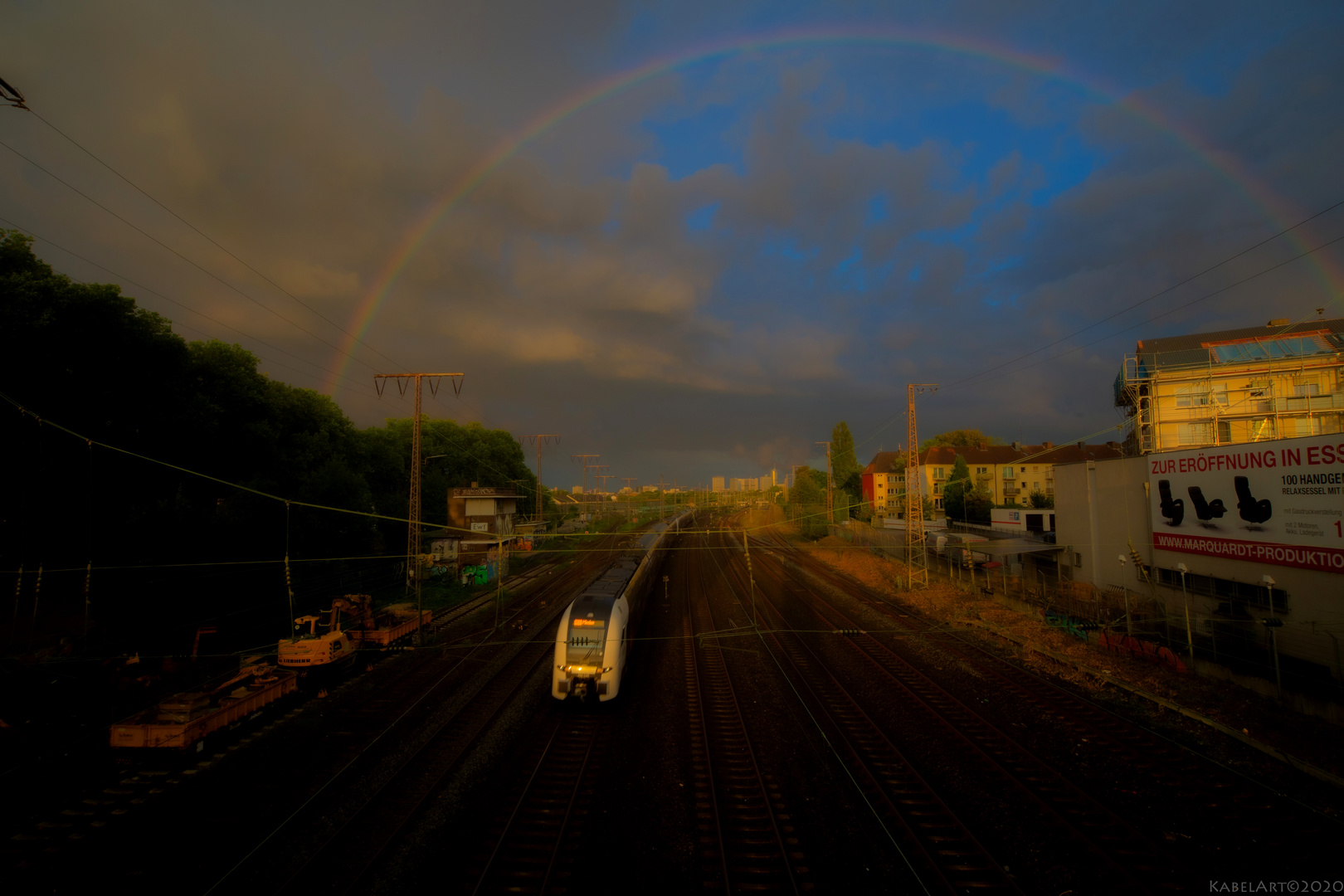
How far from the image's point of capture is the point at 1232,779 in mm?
8898

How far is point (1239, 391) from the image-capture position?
2506 centimetres

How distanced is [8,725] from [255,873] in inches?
366

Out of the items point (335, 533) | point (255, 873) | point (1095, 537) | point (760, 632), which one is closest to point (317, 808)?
point (255, 873)

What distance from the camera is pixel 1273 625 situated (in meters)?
12.0

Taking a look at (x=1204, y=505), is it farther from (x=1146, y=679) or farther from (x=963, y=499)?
(x=963, y=499)

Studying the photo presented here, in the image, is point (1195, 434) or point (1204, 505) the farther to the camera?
point (1195, 434)

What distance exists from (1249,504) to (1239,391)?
14085mm

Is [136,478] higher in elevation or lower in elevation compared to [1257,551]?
higher

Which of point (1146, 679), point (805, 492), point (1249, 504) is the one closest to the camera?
point (1146, 679)

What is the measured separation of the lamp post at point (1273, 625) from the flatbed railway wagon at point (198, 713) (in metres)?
21.0

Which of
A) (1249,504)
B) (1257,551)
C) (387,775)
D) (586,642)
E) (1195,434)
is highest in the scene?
(1195,434)

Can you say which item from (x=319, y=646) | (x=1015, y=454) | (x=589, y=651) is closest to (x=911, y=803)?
(x=589, y=651)

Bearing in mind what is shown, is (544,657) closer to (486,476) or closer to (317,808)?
(317,808)

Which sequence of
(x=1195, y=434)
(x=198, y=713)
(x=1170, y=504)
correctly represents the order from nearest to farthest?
(x=198, y=713), (x=1170, y=504), (x=1195, y=434)
